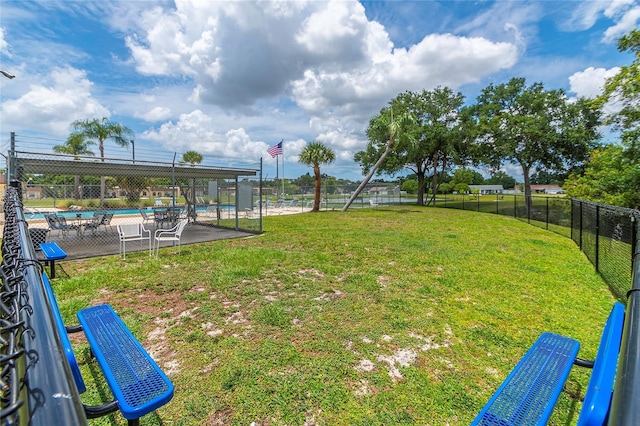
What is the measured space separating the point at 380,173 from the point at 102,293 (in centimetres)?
2701

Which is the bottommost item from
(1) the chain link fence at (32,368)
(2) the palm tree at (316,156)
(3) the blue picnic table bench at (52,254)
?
(3) the blue picnic table bench at (52,254)

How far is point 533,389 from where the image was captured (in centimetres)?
196

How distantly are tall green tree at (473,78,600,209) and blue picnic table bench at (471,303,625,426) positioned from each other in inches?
907

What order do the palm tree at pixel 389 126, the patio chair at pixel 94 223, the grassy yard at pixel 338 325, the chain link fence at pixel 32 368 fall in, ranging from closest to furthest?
the chain link fence at pixel 32 368 < the grassy yard at pixel 338 325 < the patio chair at pixel 94 223 < the palm tree at pixel 389 126

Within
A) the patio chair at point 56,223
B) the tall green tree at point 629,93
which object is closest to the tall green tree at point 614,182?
the tall green tree at point 629,93

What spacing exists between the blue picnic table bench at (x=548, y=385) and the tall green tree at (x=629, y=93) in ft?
45.7

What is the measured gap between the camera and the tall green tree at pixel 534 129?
21797 mm

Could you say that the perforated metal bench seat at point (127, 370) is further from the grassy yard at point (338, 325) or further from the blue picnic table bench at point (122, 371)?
the grassy yard at point (338, 325)

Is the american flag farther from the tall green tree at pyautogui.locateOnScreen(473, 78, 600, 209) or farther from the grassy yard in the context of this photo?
the tall green tree at pyautogui.locateOnScreen(473, 78, 600, 209)

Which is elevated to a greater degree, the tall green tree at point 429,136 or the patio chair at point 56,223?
the tall green tree at point 429,136

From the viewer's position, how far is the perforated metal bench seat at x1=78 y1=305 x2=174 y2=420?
1644 millimetres

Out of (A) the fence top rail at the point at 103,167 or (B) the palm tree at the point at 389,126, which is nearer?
(A) the fence top rail at the point at 103,167

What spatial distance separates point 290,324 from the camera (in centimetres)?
370

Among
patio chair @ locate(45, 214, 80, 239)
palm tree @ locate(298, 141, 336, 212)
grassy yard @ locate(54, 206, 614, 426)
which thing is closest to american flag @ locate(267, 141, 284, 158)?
→ palm tree @ locate(298, 141, 336, 212)
